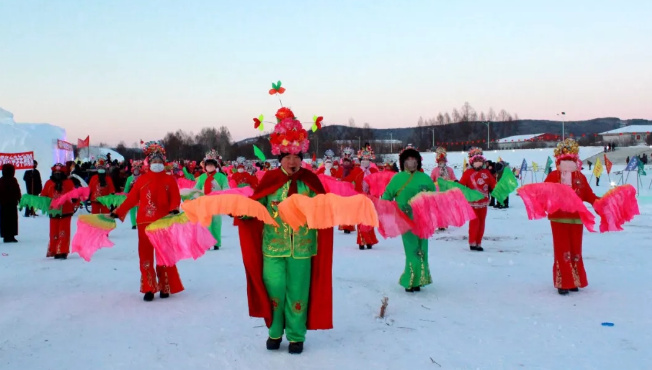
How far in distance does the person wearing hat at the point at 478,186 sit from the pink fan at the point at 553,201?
383cm

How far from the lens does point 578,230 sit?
275 inches

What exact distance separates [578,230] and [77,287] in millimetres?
6932

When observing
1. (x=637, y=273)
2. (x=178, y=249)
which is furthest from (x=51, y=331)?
(x=637, y=273)

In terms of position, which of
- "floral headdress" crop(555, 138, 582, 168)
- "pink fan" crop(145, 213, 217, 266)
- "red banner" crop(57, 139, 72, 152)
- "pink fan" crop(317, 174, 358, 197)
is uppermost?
"red banner" crop(57, 139, 72, 152)

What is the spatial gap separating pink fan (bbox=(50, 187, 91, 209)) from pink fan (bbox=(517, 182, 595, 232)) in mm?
7782

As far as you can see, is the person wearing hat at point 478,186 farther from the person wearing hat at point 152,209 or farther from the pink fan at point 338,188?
the person wearing hat at point 152,209

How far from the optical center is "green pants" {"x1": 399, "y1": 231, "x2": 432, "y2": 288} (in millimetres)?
7254

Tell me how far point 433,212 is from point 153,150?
3.78 meters

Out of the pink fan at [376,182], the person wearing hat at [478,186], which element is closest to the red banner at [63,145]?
the pink fan at [376,182]

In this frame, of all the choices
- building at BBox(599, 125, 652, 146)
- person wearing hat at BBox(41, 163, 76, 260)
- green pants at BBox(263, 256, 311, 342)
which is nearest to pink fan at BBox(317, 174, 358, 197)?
green pants at BBox(263, 256, 311, 342)

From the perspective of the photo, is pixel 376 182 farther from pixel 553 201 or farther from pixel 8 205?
pixel 8 205

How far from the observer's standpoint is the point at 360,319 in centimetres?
609

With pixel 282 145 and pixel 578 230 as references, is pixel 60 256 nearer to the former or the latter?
pixel 282 145

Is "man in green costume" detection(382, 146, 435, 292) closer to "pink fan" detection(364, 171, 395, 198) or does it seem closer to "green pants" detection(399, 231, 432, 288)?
"green pants" detection(399, 231, 432, 288)
